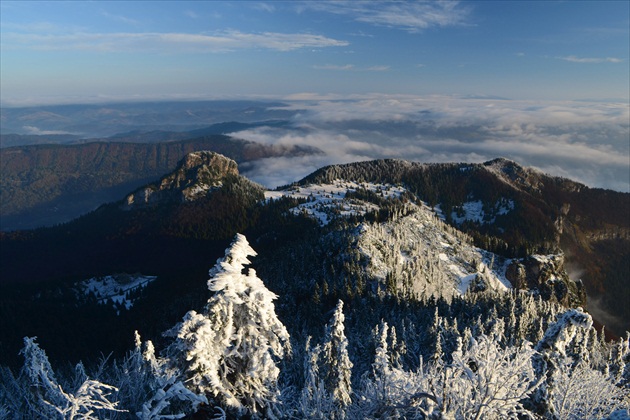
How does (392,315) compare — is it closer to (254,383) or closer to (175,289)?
(254,383)

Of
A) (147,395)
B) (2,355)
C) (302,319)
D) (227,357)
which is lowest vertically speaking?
(2,355)

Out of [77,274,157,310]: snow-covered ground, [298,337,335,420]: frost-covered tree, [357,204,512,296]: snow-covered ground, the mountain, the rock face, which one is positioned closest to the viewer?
the mountain

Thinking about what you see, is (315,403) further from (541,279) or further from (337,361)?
(541,279)

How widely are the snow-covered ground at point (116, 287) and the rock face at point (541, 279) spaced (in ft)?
569

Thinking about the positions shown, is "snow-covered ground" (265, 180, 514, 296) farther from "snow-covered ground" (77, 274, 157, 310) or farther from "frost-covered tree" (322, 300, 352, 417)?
"snow-covered ground" (77, 274, 157, 310)

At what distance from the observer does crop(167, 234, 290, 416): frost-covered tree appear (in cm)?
1941

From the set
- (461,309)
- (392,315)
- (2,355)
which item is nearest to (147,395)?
(392,315)

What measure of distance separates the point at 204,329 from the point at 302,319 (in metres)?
98.5

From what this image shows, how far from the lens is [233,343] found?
2109 cm

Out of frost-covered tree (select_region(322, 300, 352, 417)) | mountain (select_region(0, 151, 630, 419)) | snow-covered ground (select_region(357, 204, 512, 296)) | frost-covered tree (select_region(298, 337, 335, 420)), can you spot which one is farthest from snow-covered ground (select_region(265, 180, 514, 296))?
frost-covered tree (select_region(298, 337, 335, 420))

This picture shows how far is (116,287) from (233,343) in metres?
187

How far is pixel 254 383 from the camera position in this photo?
2105 centimetres

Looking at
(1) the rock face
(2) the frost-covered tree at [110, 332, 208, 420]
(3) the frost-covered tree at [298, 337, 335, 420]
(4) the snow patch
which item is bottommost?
(4) the snow patch

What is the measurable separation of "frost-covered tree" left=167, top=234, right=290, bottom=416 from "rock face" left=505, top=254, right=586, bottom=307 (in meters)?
188
